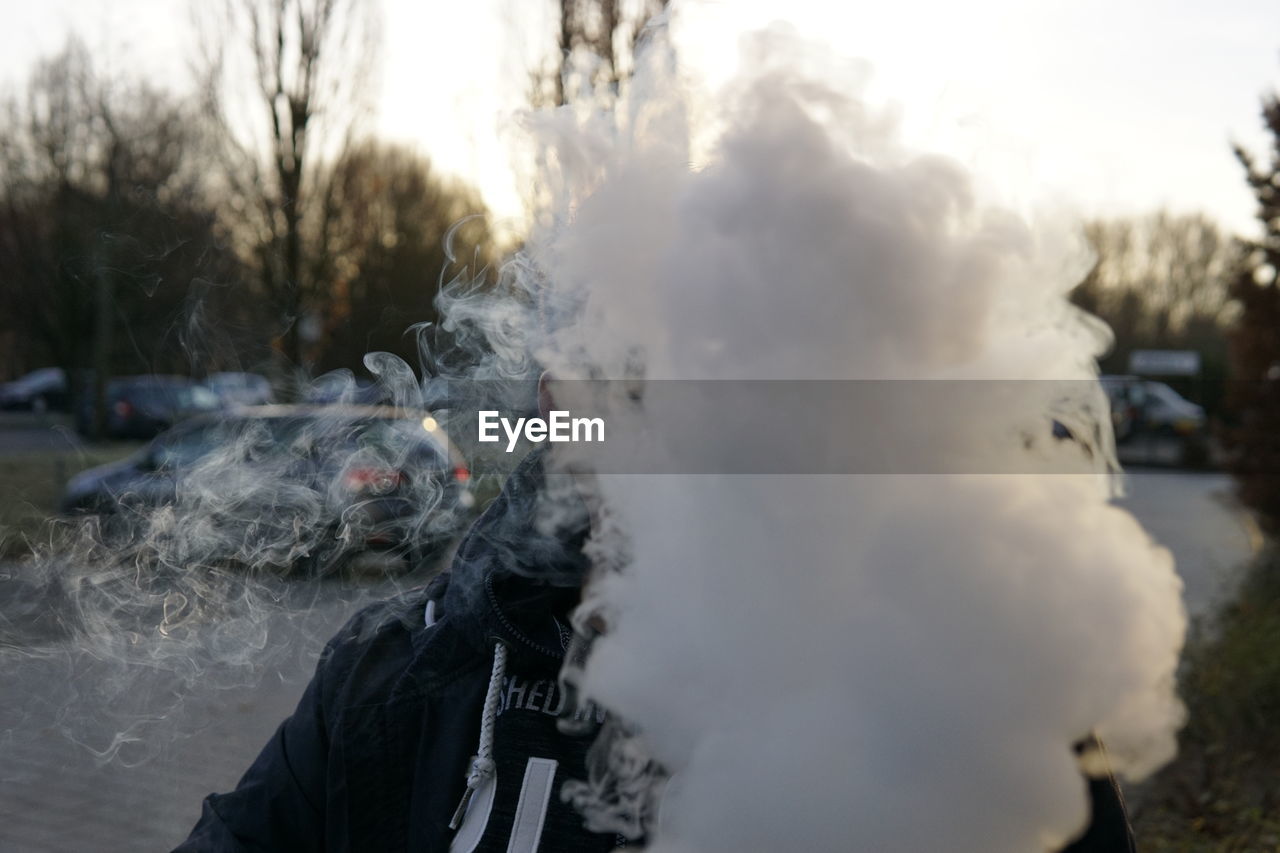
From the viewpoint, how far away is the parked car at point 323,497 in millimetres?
2462

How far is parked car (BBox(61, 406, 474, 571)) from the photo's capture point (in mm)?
2462

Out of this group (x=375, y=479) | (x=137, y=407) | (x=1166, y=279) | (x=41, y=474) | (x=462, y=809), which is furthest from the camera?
(x=1166, y=279)

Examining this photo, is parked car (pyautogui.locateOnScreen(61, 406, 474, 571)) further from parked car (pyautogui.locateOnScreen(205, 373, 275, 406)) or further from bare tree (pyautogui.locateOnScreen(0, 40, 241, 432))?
bare tree (pyautogui.locateOnScreen(0, 40, 241, 432))

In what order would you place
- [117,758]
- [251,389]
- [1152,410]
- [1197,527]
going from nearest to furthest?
[251,389]
[117,758]
[1197,527]
[1152,410]

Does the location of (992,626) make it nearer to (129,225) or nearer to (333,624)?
(333,624)

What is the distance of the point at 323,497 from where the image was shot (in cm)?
257

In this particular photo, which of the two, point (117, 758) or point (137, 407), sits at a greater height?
point (117, 758)

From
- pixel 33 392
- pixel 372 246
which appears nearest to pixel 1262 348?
pixel 372 246

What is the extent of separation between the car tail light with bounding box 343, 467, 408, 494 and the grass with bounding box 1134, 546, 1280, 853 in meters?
3.22

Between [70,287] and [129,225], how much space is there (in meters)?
5.81

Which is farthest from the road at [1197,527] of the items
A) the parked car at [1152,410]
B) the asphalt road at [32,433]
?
the asphalt road at [32,433]

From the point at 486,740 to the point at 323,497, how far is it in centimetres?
117

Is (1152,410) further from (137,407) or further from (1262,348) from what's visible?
(137,407)

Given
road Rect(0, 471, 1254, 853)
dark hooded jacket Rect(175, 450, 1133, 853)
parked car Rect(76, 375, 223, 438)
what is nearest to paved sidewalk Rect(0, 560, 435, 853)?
road Rect(0, 471, 1254, 853)
